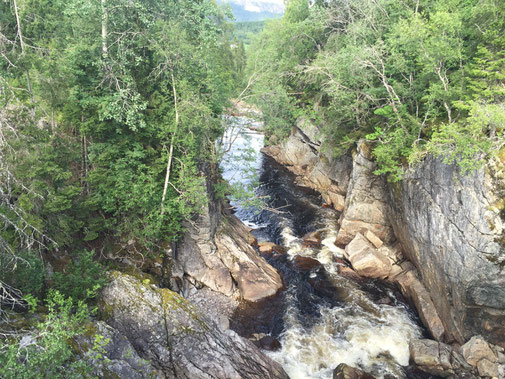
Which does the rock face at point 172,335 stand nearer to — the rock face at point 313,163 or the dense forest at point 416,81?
the dense forest at point 416,81

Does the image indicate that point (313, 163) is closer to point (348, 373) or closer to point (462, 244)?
point (462, 244)

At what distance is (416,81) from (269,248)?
→ 45.9 feet

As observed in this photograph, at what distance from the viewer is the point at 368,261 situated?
18812 mm

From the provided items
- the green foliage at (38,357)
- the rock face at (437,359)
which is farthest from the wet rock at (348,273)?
the green foliage at (38,357)

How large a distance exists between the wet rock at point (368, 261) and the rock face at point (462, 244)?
8.77 ft

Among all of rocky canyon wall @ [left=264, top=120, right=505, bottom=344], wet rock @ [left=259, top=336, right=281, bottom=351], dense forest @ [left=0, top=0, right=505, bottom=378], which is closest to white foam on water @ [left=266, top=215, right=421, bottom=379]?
wet rock @ [left=259, top=336, right=281, bottom=351]

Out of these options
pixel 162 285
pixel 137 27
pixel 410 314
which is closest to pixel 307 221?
pixel 410 314

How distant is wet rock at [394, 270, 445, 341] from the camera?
1462 centimetres

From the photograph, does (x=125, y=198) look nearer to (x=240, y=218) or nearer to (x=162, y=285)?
(x=162, y=285)

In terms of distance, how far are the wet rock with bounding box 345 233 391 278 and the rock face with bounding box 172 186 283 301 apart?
5.08m

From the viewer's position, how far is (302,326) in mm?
15336

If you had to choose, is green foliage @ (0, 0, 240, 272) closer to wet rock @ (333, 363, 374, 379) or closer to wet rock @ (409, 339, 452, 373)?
wet rock @ (333, 363, 374, 379)

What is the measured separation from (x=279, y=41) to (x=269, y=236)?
71.1ft

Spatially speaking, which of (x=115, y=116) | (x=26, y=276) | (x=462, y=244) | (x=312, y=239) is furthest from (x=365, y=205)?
(x=26, y=276)
